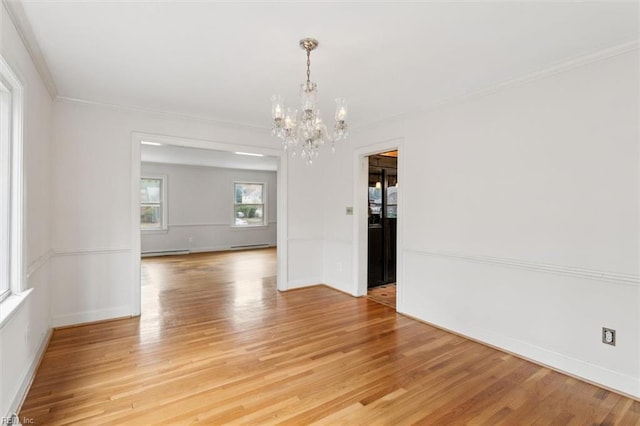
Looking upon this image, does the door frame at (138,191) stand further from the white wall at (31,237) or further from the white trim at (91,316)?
the white wall at (31,237)

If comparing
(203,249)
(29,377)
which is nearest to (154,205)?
(203,249)

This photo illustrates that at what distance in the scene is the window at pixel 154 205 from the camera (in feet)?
28.5

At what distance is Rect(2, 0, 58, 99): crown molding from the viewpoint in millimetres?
1895

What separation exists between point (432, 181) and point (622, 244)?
1.71 meters

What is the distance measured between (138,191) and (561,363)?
4585mm

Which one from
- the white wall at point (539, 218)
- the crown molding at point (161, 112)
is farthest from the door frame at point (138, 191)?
the white wall at point (539, 218)

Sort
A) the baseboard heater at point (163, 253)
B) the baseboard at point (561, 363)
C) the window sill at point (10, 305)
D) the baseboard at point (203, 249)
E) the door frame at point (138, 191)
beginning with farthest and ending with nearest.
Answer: the baseboard at point (203, 249)
the baseboard heater at point (163, 253)
the door frame at point (138, 191)
the baseboard at point (561, 363)
the window sill at point (10, 305)

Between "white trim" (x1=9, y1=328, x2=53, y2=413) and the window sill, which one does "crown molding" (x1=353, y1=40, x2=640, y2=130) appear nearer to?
the window sill

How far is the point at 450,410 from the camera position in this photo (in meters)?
2.08

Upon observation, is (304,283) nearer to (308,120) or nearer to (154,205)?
(308,120)

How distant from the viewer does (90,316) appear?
11.8ft

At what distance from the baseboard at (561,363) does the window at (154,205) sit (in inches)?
317

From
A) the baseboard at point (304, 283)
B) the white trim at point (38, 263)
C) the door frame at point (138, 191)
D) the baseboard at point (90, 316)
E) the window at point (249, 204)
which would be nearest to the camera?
the white trim at point (38, 263)

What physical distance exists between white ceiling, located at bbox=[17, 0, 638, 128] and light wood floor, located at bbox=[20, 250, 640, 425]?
2489 millimetres
